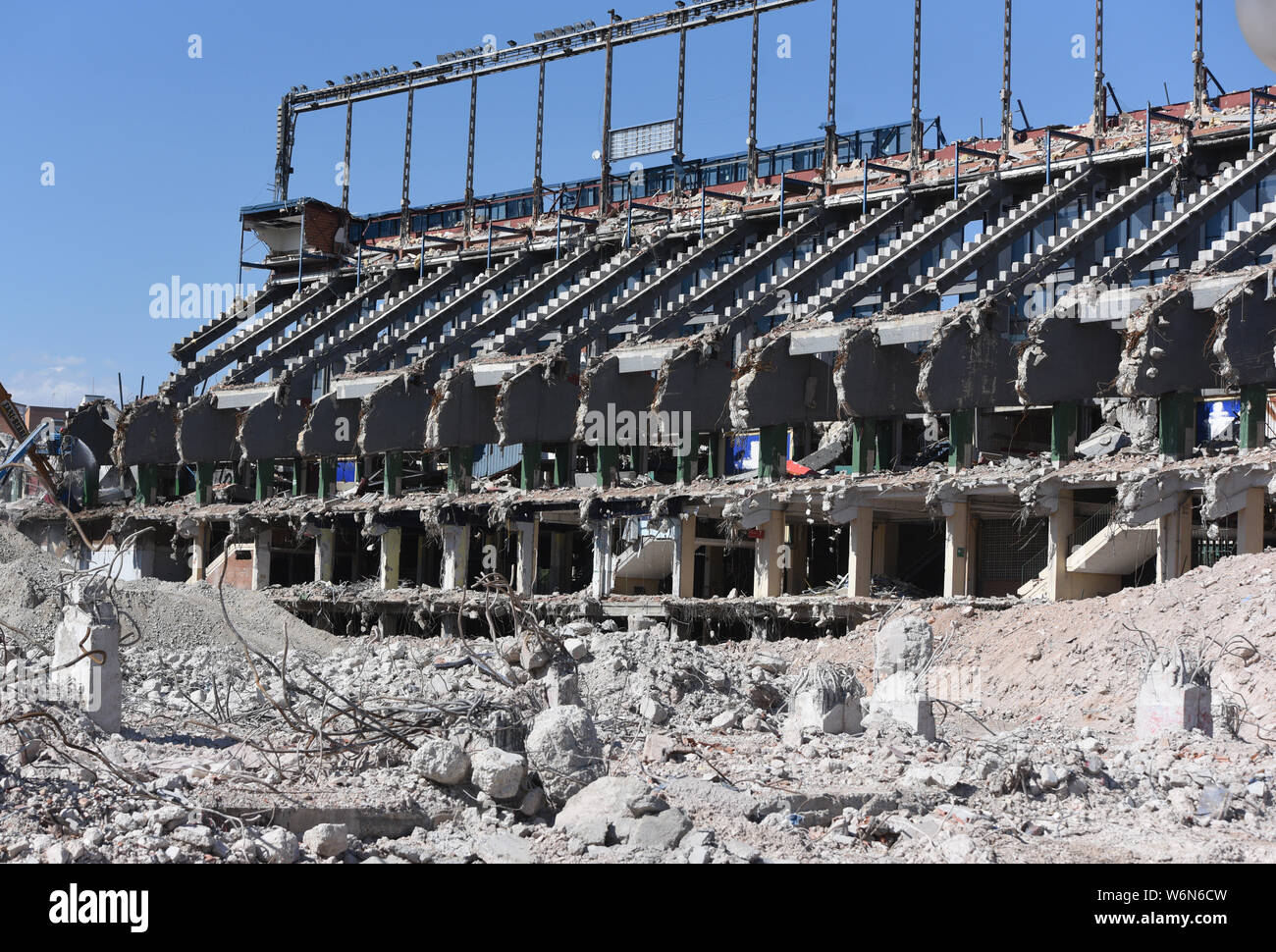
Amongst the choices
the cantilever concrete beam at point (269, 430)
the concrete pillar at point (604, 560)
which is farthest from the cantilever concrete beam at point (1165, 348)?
the cantilever concrete beam at point (269, 430)

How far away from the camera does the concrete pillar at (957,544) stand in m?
32.4

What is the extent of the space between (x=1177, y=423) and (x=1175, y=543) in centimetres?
286

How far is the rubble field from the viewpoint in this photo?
429 inches

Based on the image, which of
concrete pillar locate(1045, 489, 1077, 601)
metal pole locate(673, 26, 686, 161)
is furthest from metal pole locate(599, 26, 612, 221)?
concrete pillar locate(1045, 489, 1077, 601)

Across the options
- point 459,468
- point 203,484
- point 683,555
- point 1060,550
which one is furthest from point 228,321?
point 1060,550

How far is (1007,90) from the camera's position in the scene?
5022cm

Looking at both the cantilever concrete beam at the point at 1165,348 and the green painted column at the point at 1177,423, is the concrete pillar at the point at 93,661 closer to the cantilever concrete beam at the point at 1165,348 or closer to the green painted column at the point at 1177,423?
the cantilever concrete beam at the point at 1165,348

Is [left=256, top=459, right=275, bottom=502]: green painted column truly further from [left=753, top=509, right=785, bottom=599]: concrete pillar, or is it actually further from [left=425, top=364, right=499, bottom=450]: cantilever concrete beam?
[left=753, top=509, right=785, bottom=599]: concrete pillar

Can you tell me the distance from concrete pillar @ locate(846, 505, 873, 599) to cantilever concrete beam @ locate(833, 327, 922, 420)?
2.80m

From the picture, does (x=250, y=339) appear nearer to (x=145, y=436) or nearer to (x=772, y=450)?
(x=145, y=436)

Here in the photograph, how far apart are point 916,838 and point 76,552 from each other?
4083 centimetres

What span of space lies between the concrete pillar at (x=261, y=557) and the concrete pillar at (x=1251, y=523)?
98.6ft
